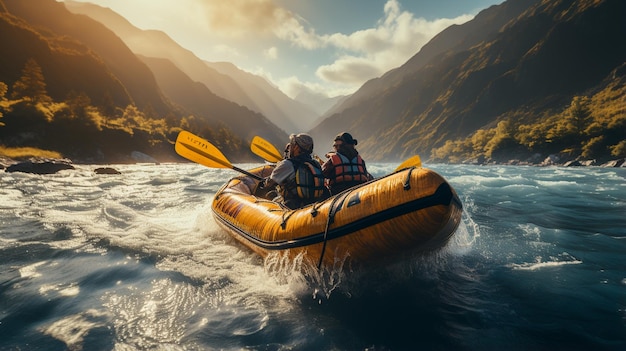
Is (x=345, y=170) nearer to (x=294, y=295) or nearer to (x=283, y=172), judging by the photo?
(x=283, y=172)

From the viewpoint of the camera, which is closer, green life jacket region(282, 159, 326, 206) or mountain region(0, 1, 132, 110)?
green life jacket region(282, 159, 326, 206)

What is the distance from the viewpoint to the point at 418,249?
3559 mm

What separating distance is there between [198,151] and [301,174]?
343 centimetres

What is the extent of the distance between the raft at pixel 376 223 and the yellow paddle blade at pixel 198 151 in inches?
142

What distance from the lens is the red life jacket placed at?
5367mm

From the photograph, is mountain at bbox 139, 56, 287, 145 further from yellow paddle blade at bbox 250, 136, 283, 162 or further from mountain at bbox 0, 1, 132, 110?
yellow paddle blade at bbox 250, 136, 283, 162

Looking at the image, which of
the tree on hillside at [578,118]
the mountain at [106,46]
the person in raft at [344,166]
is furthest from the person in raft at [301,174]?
the mountain at [106,46]

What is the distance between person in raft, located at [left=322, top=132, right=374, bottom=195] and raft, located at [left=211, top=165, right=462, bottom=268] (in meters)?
1.29

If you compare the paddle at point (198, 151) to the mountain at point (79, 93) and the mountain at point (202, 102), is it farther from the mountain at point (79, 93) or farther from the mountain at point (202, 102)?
the mountain at point (202, 102)

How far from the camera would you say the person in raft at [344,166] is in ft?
17.6

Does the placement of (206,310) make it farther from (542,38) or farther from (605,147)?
(542,38)

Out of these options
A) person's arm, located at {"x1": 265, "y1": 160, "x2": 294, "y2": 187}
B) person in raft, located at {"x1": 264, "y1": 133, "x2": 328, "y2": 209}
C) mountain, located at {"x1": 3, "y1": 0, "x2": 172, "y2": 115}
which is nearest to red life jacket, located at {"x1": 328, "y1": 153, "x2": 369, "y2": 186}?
person in raft, located at {"x1": 264, "y1": 133, "x2": 328, "y2": 209}

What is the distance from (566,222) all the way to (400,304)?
6692 mm

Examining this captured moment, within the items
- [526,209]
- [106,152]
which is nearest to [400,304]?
[526,209]
